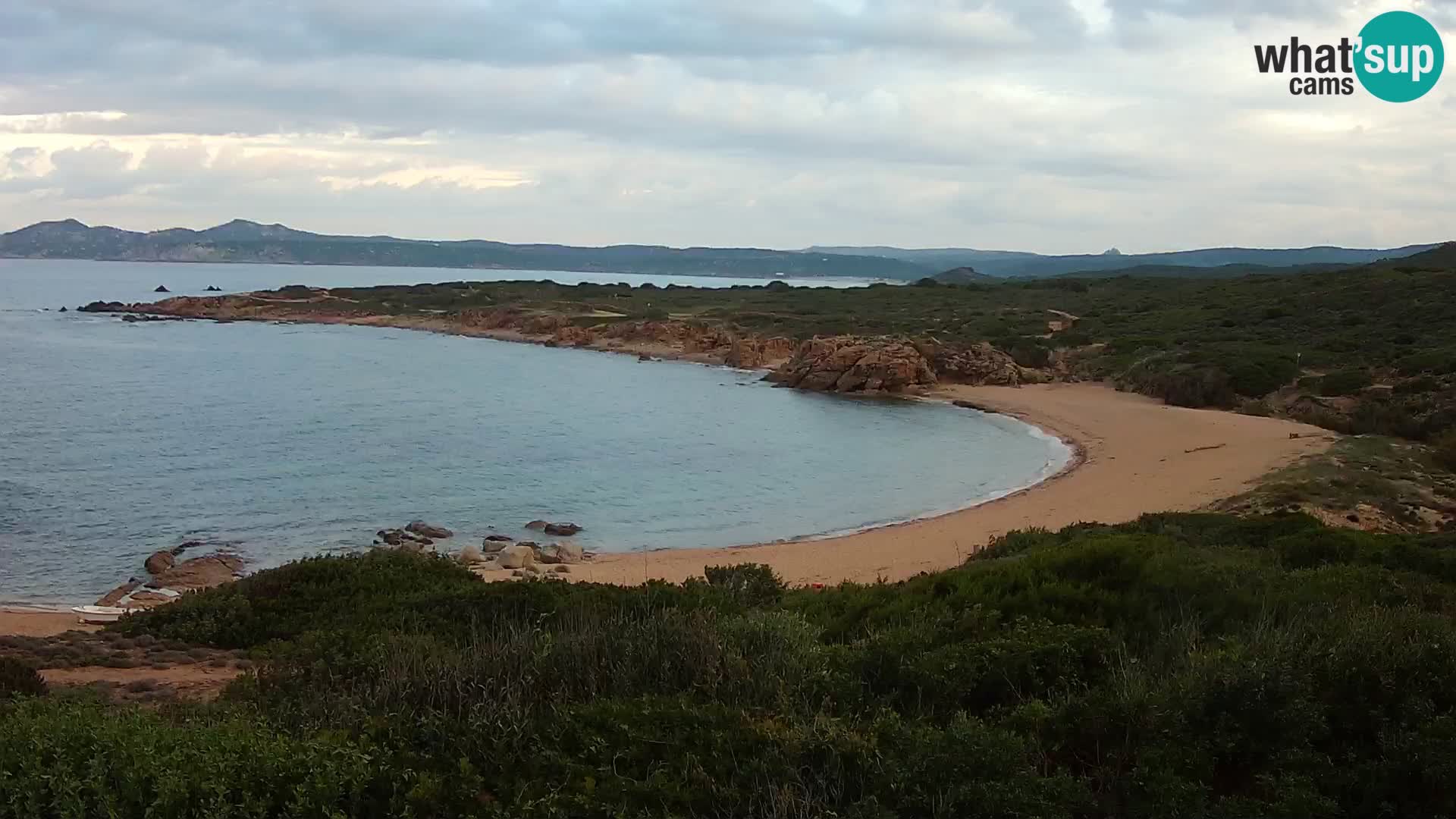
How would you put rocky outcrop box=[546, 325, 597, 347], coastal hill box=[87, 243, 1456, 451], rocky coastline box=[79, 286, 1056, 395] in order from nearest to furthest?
coastal hill box=[87, 243, 1456, 451] < rocky coastline box=[79, 286, 1056, 395] < rocky outcrop box=[546, 325, 597, 347]

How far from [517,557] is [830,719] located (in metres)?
11.9

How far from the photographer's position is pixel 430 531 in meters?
19.5

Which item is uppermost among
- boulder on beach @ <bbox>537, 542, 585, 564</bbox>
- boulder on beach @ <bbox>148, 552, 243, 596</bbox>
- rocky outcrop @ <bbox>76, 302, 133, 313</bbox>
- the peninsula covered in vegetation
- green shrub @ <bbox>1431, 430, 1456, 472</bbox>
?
rocky outcrop @ <bbox>76, 302, 133, 313</bbox>

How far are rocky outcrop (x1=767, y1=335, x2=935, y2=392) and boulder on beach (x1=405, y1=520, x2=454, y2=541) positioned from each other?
27.2 meters

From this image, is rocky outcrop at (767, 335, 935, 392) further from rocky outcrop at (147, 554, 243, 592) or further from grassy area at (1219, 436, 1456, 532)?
rocky outcrop at (147, 554, 243, 592)

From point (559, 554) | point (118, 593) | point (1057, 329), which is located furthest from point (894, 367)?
point (118, 593)

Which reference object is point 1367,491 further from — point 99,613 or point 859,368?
point 859,368

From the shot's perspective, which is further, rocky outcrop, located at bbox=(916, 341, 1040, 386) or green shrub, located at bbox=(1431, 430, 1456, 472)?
rocky outcrop, located at bbox=(916, 341, 1040, 386)

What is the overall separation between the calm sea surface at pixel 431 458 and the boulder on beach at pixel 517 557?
237 cm

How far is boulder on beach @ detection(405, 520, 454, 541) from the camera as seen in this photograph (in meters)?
19.2

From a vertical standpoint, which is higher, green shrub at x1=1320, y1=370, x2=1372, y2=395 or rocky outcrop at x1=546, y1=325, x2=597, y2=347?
rocky outcrop at x1=546, y1=325, x2=597, y2=347

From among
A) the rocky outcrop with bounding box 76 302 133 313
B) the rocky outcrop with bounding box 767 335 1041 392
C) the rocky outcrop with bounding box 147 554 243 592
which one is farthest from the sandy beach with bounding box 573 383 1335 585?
the rocky outcrop with bounding box 76 302 133 313

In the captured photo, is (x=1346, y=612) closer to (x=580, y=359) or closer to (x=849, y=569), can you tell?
(x=849, y=569)

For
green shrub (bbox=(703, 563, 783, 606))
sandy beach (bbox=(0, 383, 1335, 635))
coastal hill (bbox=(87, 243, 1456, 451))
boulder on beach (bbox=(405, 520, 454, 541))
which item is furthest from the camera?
coastal hill (bbox=(87, 243, 1456, 451))
